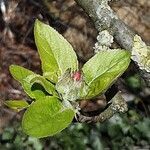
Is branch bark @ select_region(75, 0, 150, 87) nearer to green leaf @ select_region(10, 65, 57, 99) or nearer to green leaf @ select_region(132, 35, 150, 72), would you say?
green leaf @ select_region(132, 35, 150, 72)

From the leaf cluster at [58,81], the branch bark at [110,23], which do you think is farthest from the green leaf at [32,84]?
the branch bark at [110,23]

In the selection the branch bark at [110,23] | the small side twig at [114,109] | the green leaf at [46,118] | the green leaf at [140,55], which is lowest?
the small side twig at [114,109]

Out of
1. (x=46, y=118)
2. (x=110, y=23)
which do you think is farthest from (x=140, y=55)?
(x=46, y=118)

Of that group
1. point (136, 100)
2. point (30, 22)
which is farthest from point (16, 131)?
point (30, 22)

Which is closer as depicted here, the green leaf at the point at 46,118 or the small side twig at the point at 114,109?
the green leaf at the point at 46,118

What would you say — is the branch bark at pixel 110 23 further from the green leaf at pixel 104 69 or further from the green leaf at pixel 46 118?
the green leaf at pixel 46 118

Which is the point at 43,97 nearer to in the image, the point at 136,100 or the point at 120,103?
the point at 120,103
